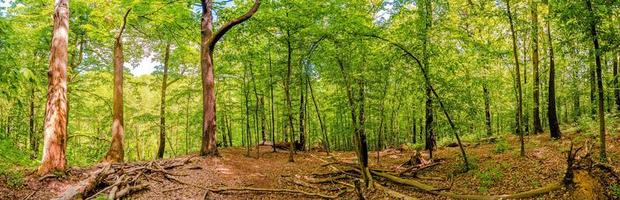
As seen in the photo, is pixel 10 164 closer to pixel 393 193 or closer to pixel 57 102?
pixel 57 102

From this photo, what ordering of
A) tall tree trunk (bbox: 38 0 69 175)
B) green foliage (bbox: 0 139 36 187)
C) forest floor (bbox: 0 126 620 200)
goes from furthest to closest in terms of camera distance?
tall tree trunk (bbox: 38 0 69 175), green foliage (bbox: 0 139 36 187), forest floor (bbox: 0 126 620 200)

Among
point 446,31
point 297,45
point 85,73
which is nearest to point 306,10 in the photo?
point 297,45

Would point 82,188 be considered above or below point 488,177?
above

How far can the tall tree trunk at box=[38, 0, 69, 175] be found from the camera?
9195 millimetres

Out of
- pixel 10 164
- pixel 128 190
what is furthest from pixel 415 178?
pixel 10 164

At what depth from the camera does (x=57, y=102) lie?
9305mm

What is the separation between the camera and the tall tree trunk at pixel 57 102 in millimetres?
9195

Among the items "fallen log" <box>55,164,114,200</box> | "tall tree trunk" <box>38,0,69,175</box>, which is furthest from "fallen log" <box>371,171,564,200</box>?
"tall tree trunk" <box>38,0,69,175</box>

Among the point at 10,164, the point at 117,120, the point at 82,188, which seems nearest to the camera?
the point at 82,188

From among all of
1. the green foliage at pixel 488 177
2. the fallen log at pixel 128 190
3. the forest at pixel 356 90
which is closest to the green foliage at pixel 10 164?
the forest at pixel 356 90

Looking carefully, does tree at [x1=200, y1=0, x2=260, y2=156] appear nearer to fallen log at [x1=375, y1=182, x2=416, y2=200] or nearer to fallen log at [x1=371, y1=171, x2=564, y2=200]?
fallen log at [x1=375, y1=182, x2=416, y2=200]

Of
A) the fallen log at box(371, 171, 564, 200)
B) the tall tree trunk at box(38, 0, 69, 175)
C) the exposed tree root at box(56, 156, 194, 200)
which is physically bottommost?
the fallen log at box(371, 171, 564, 200)

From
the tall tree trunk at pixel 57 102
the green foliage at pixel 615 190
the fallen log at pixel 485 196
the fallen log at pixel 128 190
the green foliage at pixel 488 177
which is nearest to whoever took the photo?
the green foliage at pixel 615 190

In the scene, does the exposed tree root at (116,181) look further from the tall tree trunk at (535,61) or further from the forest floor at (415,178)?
the tall tree trunk at (535,61)
